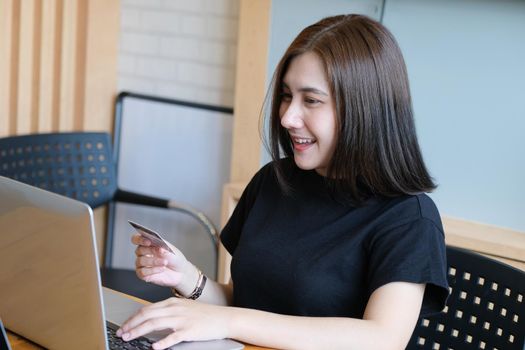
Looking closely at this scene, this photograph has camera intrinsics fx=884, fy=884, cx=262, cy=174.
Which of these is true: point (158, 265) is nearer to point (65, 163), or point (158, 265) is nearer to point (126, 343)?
point (126, 343)

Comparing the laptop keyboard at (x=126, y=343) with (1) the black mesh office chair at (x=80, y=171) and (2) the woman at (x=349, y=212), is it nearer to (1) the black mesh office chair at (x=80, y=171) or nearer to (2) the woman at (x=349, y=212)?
(2) the woman at (x=349, y=212)

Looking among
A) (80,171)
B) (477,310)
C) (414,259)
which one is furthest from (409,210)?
(80,171)

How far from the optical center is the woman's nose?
5.72 ft

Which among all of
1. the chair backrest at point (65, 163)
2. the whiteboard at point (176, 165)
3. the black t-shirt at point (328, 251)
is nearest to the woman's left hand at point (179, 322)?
the black t-shirt at point (328, 251)

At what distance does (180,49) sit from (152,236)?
1796mm

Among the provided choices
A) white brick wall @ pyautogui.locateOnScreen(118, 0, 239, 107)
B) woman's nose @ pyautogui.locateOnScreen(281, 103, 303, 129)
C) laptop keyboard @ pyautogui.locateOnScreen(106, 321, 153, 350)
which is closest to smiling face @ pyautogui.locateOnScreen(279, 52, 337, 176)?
woman's nose @ pyautogui.locateOnScreen(281, 103, 303, 129)

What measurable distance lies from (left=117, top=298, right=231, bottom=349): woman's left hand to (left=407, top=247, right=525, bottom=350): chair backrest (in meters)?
0.50

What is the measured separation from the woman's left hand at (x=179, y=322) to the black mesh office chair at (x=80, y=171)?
1.32 meters

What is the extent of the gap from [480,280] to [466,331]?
115mm

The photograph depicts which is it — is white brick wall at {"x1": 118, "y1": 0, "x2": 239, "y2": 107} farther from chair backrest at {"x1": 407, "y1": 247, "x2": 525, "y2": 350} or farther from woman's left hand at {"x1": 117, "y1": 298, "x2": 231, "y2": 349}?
woman's left hand at {"x1": 117, "y1": 298, "x2": 231, "y2": 349}

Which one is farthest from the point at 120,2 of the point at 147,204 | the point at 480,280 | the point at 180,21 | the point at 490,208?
the point at 480,280

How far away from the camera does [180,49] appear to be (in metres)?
3.27

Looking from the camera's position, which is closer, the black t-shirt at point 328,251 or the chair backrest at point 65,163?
the black t-shirt at point 328,251

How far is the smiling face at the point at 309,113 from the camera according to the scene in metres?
1.72
